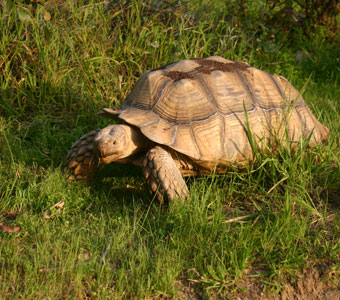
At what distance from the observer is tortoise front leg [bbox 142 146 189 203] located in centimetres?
301

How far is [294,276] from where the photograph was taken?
8.27ft

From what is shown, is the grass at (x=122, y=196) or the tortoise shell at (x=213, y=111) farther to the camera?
the tortoise shell at (x=213, y=111)

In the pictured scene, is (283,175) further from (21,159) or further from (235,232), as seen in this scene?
(21,159)

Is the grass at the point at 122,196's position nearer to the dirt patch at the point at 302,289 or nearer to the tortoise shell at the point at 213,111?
the dirt patch at the point at 302,289

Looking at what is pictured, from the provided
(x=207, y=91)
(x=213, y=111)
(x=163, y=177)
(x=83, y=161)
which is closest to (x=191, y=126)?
(x=213, y=111)

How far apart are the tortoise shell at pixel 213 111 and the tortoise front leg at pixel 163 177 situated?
12 cm

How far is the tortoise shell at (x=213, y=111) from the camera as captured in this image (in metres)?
3.28

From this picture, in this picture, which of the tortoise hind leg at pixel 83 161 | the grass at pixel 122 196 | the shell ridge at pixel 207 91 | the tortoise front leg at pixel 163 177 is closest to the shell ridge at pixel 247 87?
the shell ridge at pixel 207 91

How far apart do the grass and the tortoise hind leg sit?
0.12 meters

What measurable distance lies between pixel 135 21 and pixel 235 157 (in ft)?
7.92

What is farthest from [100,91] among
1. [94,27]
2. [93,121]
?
[94,27]

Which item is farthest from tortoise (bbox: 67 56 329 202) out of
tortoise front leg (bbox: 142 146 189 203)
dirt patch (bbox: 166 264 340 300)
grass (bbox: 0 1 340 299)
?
dirt patch (bbox: 166 264 340 300)

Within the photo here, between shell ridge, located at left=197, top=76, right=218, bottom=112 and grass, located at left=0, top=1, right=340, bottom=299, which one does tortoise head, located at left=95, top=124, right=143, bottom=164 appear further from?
shell ridge, located at left=197, top=76, right=218, bottom=112

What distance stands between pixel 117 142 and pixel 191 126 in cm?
57
